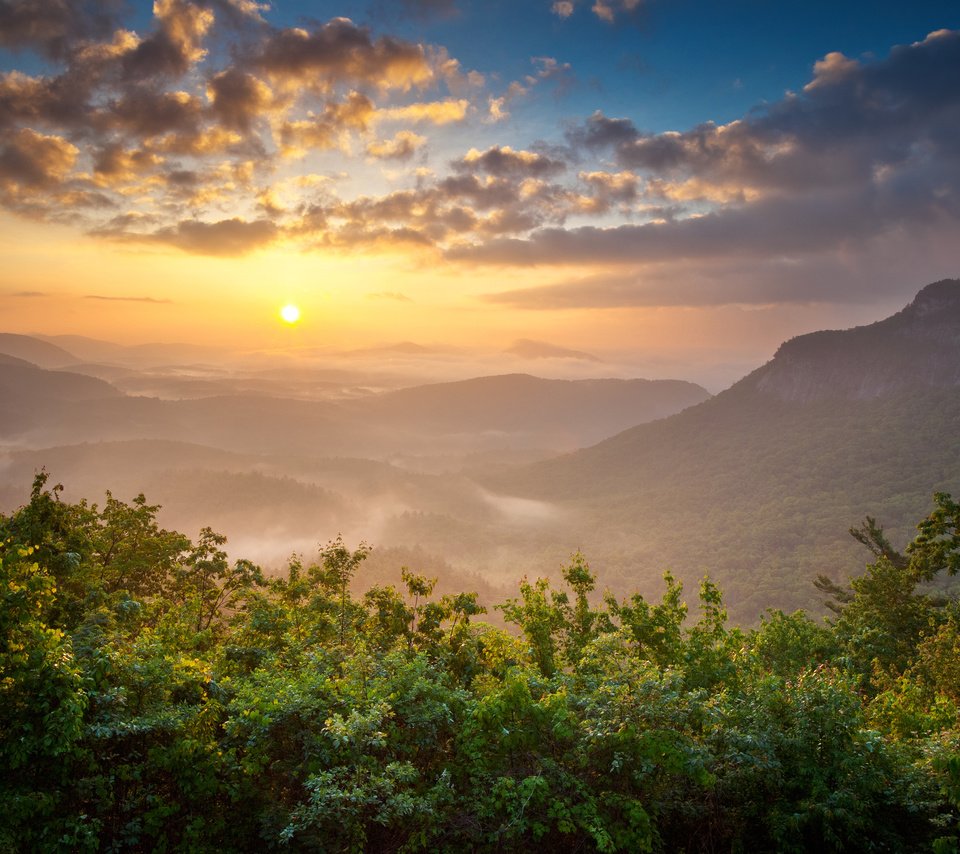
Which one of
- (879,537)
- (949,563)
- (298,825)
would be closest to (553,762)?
(298,825)

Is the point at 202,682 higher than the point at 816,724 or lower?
higher

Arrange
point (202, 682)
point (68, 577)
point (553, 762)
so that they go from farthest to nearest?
point (68, 577), point (202, 682), point (553, 762)

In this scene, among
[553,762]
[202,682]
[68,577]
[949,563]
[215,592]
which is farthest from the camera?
[215,592]

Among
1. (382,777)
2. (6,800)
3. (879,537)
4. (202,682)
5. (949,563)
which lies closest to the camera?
(6,800)

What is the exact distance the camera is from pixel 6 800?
9867mm

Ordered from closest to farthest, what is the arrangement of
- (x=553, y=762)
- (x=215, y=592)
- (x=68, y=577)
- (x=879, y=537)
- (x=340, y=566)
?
(x=553, y=762), (x=68, y=577), (x=340, y=566), (x=215, y=592), (x=879, y=537)

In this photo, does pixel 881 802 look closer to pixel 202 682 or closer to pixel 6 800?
pixel 202 682

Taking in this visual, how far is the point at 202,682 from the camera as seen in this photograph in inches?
523

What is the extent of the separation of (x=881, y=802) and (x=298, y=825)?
11.1m

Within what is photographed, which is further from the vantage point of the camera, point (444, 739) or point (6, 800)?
point (444, 739)

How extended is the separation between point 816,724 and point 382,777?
9081 mm

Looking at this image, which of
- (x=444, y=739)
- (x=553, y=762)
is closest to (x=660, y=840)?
(x=553, y=762)

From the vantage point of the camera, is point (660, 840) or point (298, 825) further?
point (660, 840)

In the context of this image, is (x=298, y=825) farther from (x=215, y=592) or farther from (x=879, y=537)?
(x=879, y=537)
